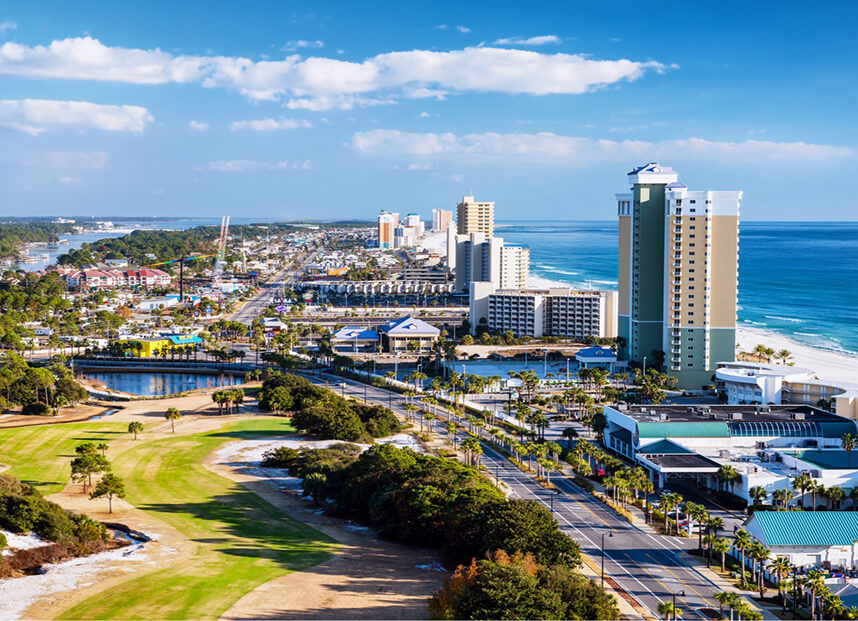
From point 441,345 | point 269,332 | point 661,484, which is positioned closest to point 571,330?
point 441,345

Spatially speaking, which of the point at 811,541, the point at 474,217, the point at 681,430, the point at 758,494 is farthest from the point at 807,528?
the point at 474,217

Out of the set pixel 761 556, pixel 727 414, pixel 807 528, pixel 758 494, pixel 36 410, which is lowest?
pixel 36 410

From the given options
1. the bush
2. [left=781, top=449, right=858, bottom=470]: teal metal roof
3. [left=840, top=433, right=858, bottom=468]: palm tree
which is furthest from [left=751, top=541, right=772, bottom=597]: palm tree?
the bush

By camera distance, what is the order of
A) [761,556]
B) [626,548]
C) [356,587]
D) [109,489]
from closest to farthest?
[356,587] → [761,556] → [626,548] → [109,489]

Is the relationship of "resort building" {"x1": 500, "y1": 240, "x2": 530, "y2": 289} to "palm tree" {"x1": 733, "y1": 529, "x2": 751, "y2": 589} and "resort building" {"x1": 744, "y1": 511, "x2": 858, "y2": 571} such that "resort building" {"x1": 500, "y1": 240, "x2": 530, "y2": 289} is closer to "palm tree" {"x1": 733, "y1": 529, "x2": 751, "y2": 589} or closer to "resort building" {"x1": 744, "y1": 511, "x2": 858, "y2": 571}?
"resort building" {"x1": 744, "y1": 511, "x2": 858, "y2": 571}

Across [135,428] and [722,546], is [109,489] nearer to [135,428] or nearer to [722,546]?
[135,428]

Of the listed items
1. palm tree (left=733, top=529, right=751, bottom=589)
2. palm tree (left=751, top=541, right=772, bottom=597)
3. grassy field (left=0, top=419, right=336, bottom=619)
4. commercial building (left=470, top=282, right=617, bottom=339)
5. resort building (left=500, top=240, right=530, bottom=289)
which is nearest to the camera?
grassy field (left=0, top=419, right=336, bottom=619)
